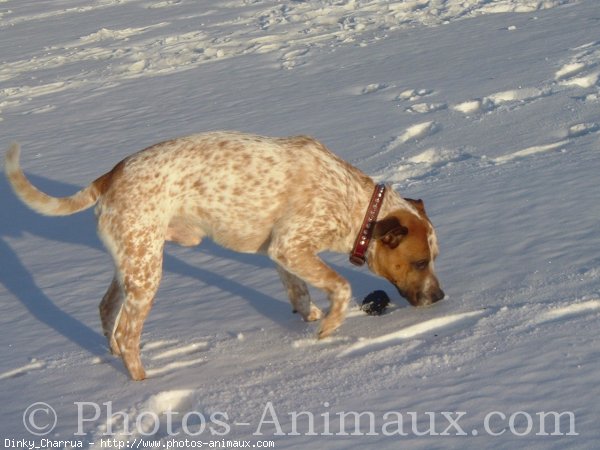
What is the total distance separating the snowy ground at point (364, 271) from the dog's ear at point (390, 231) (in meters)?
0.46

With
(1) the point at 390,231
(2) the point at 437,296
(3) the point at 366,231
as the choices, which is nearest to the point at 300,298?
(3) the point at 366,231

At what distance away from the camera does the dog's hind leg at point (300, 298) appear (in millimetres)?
6297

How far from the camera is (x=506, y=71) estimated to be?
453 inches

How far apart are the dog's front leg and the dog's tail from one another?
1173 millimetres

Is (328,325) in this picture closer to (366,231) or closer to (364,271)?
(366,231)

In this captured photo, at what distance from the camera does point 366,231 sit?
241 inches

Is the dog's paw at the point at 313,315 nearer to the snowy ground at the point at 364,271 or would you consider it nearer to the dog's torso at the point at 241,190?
the snowy ground at the point at 364,271

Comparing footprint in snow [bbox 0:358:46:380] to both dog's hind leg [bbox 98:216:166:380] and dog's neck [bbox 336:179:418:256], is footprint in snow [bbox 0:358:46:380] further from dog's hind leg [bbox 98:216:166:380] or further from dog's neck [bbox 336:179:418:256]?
dog's neck [bbox 336:179:418:256]

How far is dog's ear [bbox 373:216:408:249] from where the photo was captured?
5965 mm

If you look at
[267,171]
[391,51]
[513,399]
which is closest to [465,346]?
[513,399]

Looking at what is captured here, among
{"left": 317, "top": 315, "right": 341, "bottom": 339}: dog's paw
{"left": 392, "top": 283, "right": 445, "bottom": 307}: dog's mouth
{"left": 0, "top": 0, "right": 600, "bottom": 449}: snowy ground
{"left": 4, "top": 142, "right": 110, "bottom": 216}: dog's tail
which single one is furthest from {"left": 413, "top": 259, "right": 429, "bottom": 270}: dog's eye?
{"left": 4, "top": 142, "right": 110, "bottom": 216}: dog's tail

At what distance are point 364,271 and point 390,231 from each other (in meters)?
1.11

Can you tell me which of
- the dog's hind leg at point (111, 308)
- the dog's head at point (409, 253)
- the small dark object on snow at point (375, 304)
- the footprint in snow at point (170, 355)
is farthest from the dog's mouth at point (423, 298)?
the dog's hind leg at point (111, 308)

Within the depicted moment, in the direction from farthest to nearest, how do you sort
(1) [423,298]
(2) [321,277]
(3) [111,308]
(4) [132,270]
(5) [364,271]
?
A: (5) [364,271] < (3) [111,308] < (1) [423,298] < (2) [321,277] < (4) [132,270]
